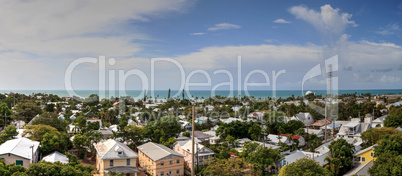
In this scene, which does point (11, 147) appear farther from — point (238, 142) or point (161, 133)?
point (238, 142)

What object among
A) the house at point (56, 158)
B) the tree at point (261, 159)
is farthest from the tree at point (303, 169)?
the house at point (56, 158)

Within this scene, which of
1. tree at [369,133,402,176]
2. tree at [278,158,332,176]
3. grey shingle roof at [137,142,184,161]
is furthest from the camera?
grey shingle roof at [137,142,184,161]

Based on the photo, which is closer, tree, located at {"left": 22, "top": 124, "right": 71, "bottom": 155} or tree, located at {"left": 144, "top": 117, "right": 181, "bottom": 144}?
tree, located at {"left": 22, "top": 124, "right": 71, "bottom": 155}

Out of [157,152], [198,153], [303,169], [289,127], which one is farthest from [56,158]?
[289,127]

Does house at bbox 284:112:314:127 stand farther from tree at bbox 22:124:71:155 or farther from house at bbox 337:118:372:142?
tree at bbox 22:124:71:155

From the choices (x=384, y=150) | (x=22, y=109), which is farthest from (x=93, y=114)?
(x=384, y=150)

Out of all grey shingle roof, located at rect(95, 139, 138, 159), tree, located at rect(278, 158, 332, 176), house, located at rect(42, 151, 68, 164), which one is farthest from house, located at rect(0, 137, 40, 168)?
tree, located at rect(278, 158, 332, 176)
